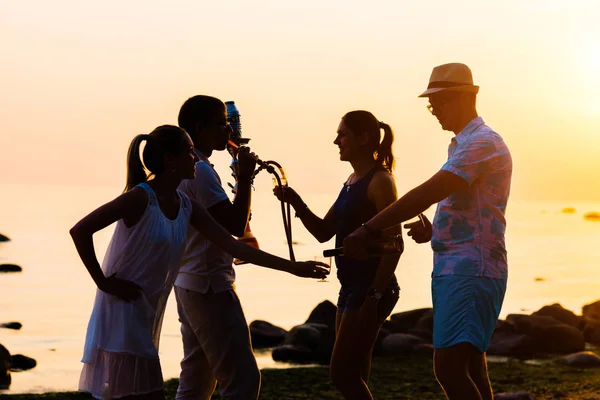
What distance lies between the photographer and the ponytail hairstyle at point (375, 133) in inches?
276

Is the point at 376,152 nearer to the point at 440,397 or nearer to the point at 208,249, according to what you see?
the point at 208,249

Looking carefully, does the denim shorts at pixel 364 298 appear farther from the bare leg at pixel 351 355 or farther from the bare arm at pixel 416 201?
the bare arm at pixel 416 201

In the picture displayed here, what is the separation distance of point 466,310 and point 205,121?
1920 millimetres

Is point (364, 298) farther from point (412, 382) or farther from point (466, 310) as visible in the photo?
point (412, 382)

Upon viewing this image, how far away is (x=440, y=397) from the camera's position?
11.1 meters

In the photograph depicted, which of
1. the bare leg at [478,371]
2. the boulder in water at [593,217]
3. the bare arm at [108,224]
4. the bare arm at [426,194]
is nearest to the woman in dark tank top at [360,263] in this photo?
the bare arm at [426,194]

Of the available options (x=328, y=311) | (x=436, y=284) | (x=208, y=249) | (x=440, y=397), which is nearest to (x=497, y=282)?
(x=436, y=284)

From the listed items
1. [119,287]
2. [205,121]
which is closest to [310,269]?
[205,121]

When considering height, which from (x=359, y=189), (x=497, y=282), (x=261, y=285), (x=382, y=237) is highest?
(x=261, y=285)

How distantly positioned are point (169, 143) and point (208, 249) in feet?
2.82

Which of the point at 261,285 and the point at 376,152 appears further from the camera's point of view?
the point at 261,285

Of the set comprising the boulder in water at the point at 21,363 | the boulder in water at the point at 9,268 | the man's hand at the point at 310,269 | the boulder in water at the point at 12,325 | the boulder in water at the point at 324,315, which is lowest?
the man's hand at the point at 310,269

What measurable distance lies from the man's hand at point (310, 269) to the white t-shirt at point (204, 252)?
43cm

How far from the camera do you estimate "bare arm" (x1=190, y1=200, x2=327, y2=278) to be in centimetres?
589
